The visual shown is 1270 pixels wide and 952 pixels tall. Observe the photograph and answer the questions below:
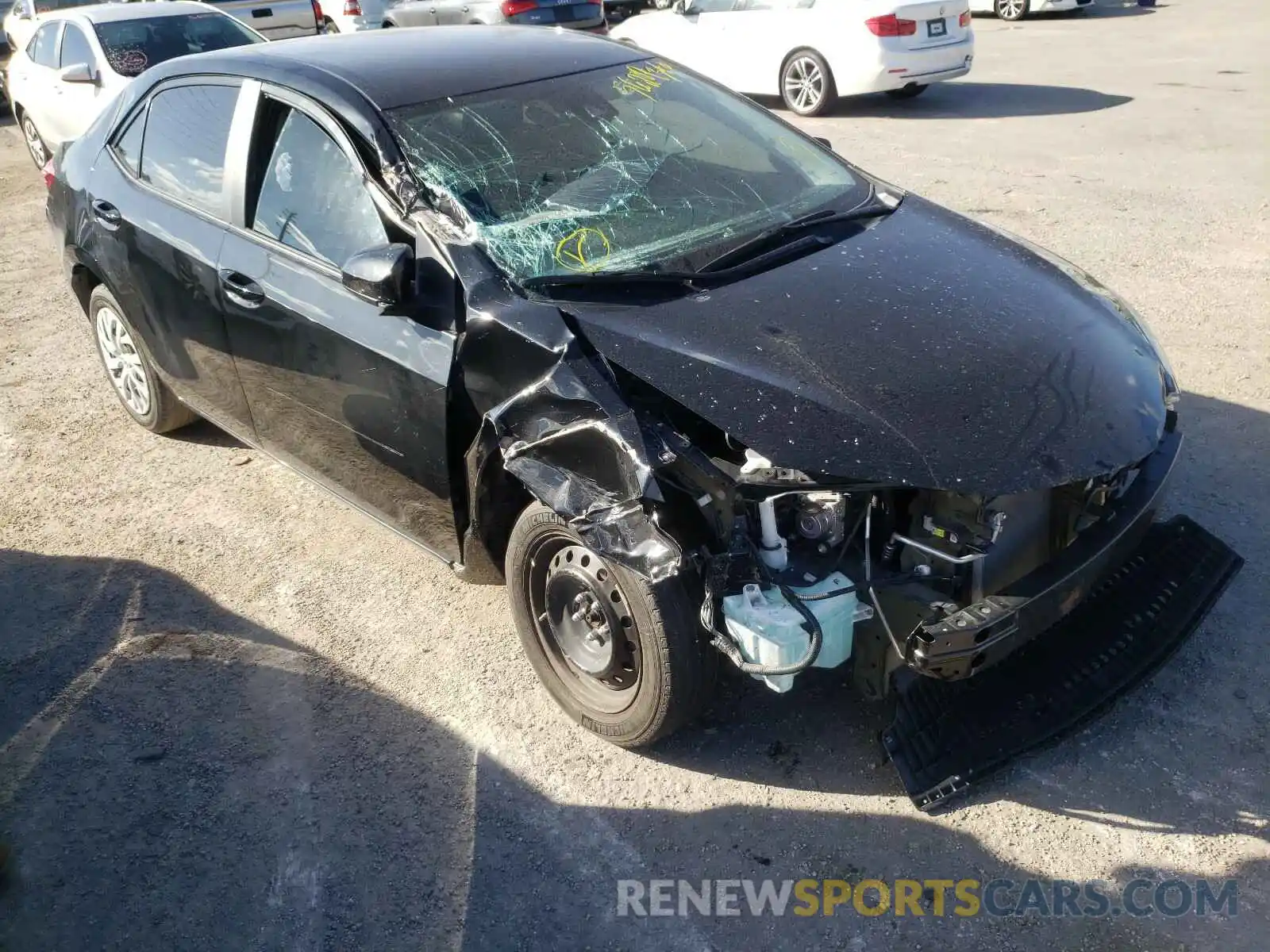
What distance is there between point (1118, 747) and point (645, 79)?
2.89 meters

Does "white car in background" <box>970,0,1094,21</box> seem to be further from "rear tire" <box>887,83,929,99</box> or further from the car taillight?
the car taillight

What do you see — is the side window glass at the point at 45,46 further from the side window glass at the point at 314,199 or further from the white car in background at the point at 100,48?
the side window glass at the point at 314,199

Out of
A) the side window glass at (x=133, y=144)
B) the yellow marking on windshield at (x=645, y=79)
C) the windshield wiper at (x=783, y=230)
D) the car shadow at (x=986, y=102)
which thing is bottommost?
the car shadow at (x=986, y=102)

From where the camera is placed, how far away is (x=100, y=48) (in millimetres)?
8906

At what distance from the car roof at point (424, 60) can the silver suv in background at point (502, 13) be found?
30.6ft

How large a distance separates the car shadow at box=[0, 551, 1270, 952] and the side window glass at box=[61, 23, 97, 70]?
7396 mm

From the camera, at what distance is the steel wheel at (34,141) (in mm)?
10172

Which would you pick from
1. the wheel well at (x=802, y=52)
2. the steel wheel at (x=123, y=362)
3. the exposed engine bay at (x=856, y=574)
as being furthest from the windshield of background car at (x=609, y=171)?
the wheel well at (x=802, y=52)

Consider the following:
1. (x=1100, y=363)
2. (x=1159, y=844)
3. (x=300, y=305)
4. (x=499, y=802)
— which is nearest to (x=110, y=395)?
(x=300, y=305)

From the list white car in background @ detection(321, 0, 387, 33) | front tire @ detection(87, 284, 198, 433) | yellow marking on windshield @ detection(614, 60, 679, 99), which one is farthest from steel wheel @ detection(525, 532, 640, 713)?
white car in background @ detection(321, 0, 387, 33)

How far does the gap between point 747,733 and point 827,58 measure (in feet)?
30.3

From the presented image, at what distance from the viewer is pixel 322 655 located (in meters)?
3.72

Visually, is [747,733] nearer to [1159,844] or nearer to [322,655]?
[1159,844]

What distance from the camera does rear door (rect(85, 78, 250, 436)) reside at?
13.0 feet
